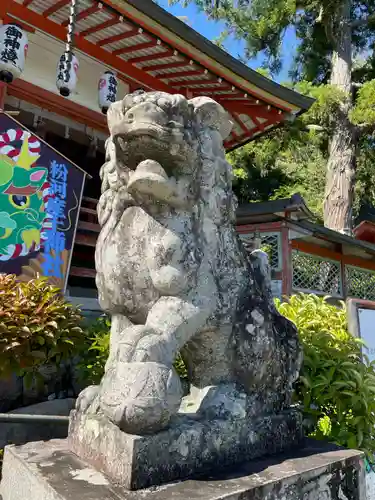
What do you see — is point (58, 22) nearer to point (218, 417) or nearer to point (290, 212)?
point (290, 212)

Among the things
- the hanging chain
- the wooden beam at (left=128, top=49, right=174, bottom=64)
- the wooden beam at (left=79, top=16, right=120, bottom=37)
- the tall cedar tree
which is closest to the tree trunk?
the tall cedar tree

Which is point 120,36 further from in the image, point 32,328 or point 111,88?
point 32,328

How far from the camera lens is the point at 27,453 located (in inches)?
57.9

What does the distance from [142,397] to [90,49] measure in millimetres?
5079

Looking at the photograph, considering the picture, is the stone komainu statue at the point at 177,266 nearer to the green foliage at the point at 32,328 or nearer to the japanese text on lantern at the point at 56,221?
the green foliage at the point at 32,328

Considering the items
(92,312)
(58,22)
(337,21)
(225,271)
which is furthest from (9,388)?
(337,21)

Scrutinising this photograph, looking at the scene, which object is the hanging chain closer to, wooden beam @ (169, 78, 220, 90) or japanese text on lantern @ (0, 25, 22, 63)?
japanese text on lantern @ (0, 25, 22, 63)

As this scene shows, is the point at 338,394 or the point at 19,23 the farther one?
the point at 19,23

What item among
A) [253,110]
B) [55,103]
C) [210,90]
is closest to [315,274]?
[253,110]

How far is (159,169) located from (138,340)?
0.56 metres

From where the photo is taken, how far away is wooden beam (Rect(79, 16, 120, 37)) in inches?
179

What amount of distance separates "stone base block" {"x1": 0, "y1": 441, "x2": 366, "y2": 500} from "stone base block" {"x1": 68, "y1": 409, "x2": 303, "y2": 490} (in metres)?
0.03

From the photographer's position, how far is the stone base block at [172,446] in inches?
46.6

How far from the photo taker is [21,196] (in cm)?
391
